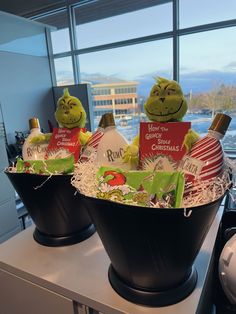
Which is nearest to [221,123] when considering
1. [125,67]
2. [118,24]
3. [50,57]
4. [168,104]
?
[168,104]

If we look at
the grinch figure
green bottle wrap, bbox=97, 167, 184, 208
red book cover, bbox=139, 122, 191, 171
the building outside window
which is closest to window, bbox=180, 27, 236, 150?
the building outside window

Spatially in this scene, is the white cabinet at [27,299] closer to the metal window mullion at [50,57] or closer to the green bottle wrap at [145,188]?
the green bottle wrap at [145,188]

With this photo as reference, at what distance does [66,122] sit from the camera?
2.23 ft

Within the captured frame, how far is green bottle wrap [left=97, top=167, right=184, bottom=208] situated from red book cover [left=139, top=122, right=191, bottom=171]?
73 mm

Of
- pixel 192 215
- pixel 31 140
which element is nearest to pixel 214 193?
pixel 192 215

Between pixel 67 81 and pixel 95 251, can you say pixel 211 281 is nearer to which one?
pixel 95 251

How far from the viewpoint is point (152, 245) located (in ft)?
1.31

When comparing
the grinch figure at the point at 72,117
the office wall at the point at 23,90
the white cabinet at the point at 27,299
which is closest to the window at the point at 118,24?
the office wall at the point at 23,90

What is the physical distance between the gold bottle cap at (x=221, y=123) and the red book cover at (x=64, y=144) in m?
0.35

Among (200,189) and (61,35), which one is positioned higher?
(61,35)

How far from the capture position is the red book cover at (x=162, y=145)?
489 millimetres

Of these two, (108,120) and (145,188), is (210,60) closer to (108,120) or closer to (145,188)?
(108,120)

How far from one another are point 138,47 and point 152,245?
325 centimetres

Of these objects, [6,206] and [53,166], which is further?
[6,206]
